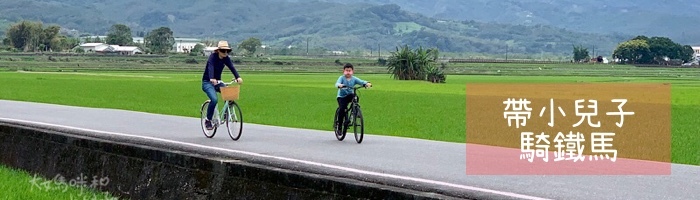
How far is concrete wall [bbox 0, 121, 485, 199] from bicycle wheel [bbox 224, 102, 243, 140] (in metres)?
3.65

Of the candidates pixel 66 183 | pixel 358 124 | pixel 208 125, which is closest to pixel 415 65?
pixel 208 125

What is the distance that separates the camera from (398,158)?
14867 millimetres

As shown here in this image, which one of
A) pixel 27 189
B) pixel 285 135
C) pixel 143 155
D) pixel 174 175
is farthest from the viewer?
pixel 285 135

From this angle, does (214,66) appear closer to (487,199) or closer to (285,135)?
(285,135)

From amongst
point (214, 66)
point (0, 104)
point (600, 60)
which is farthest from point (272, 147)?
point (600, 60)

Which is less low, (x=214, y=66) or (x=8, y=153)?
(x=214, y=66)

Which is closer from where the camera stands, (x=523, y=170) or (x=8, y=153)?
(x=523, y=170)

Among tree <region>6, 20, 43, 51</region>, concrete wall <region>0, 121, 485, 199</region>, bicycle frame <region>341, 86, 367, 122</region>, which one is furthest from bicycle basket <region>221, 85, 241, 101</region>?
tree <region>6, 20, 43, 51</region>

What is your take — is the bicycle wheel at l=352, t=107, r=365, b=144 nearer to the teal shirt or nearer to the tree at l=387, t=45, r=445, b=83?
the teal shirt

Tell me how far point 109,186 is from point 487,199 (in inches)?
220

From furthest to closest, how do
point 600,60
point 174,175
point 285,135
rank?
point 600,60 → point 285,135 → point 174,175

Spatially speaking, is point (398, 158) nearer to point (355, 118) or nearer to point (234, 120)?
point (355, 118)

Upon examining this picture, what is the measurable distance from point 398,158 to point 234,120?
3.82 metres

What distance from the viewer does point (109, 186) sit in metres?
12.3
